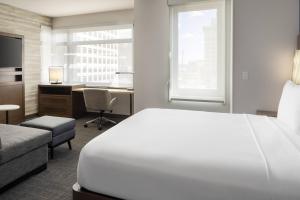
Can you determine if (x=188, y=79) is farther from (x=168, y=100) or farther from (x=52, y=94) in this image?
(x=52, y=94)

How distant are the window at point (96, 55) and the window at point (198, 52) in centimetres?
169

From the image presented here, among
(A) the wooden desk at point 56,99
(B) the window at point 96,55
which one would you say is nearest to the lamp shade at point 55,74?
(A) the wooden desk at point 56,99

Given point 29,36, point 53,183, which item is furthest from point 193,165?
point 29,36

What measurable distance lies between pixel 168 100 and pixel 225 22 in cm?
158

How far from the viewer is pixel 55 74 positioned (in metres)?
5.71

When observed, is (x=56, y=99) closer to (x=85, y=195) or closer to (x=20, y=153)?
(x=20, y=153)

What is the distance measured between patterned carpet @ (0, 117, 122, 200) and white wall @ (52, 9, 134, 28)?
11.1 ft

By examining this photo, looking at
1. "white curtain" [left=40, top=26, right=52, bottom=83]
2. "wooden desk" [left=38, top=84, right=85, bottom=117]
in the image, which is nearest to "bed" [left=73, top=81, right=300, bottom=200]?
"wooden desk" [left=38, top=84, right=85, bottom=117]

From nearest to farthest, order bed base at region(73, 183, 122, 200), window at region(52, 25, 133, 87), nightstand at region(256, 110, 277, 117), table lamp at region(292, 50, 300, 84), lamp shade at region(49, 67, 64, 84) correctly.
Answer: bed base at region(73, 183, 122, 200) → table lamp at region(292, 50, 300, 84) → nightstand at region(256, 110, 277, 117) → window at region(52, 25, 133, 87) → lamp shade at region(49, 67, 64, 84)

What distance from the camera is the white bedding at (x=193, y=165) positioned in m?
1.15

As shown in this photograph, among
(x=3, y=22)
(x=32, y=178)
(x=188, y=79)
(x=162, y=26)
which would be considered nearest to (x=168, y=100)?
(x=188, y=79)

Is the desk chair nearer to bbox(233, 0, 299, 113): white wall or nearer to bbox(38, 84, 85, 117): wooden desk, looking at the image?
bbox(38, 84, 85, 117): wooden desk

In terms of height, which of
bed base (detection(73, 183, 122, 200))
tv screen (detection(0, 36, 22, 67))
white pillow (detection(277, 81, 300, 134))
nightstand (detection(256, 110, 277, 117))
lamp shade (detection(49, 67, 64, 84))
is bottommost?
bed base (detection(73, 183, 122, 200))

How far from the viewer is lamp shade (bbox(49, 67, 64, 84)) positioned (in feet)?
18.7
